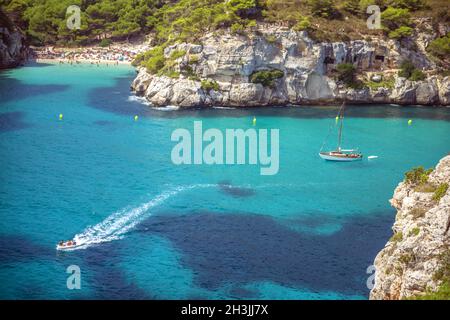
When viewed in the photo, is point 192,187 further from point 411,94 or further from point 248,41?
point 411,94

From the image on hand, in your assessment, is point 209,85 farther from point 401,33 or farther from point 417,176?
point 417,176

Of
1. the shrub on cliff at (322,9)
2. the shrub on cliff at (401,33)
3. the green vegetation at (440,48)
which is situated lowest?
the green vegetation at (440,48)

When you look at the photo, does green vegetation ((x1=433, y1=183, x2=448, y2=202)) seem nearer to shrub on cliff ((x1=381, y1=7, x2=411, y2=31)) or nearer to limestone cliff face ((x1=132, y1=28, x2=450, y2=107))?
limestone cliff face ((x1=132, y1=28, x2=450, y2=107))

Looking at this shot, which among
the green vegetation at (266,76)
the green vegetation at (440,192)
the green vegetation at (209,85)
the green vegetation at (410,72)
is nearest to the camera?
the green vegetation at (440,192)

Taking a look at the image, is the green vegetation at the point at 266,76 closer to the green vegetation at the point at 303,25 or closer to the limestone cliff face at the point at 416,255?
the green vegetation at the point at 303,25

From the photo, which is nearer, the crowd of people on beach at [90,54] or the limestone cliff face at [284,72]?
the limestone cliff face at [284,72]

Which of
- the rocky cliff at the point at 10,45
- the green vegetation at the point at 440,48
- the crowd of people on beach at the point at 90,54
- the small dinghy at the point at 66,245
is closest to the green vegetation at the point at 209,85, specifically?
the green vegetation at the point at 440,48

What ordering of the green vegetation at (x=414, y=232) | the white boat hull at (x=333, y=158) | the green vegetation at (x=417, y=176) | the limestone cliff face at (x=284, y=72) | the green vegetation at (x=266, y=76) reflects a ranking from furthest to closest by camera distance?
the green vegetation at (x=266, y=76)
the limestone cliff face at (x=284, y=72)
the white boat hull at (x=333, y=158)
the green vegetation at (x=417, y=176)
the green vegetation at (x=414, y=232)
